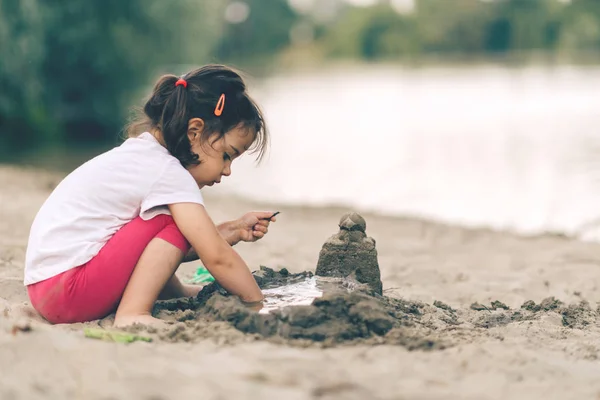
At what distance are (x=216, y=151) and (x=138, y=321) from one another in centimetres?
83

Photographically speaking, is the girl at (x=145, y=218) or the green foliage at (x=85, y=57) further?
the green foliage at (x=85, y=57)

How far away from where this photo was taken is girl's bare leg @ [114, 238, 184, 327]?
3121 millimetres

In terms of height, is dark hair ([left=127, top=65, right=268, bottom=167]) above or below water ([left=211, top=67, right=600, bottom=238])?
above

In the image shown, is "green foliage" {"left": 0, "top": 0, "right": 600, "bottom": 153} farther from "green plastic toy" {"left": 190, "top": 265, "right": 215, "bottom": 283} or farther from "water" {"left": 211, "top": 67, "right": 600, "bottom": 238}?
"green plastic toy" {"left": 190, "top": 265, "right": 215, "bottom": 283}

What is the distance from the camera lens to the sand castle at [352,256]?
3.69 metres

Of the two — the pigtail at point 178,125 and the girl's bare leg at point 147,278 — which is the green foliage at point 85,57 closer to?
the pigtail at point 178,125

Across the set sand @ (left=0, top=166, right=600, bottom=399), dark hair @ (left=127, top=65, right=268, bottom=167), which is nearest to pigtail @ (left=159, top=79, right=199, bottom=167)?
dark hair @ (left=127, top=65, right=268, bottom=167)

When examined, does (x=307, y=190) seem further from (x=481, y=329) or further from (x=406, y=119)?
(x=406, y=119)

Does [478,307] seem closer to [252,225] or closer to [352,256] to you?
[352,256]

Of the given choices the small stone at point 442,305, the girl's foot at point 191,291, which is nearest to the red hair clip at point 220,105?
the girl's foot at point 191,291

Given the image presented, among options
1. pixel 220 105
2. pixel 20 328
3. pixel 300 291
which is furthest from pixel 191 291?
pixel 20 328

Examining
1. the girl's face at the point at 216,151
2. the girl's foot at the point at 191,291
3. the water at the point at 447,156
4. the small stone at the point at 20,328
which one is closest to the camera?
the small stone at the point at 20,328

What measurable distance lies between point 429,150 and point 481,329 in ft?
32.3

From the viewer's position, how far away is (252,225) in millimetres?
3629
